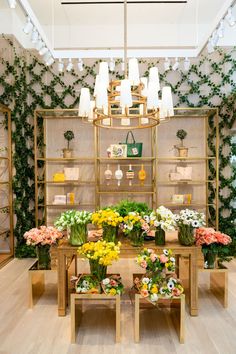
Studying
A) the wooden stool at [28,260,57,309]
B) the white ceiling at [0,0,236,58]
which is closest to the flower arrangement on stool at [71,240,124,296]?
the wooden stool at [28,260,57,309]

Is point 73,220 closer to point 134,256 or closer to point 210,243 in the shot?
point 134,256

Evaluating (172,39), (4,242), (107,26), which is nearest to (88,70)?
(107,26)

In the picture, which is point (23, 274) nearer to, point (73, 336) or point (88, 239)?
point (88, 239)

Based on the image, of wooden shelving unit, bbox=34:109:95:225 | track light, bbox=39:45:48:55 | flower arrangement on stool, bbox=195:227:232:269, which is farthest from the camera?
wooden shelving unit, bbox=34:109:95:225

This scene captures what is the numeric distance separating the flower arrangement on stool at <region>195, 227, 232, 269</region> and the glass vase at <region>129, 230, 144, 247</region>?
2.23 feet

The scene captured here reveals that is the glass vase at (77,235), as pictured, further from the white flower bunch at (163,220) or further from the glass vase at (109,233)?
the white flower bunch at (163,220)

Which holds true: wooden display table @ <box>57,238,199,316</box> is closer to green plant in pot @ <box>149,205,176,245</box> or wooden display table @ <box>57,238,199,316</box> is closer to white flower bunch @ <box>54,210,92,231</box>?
green plant in pot @ <box>149,205,176,245</box>

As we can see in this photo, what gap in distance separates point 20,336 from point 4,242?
Answer: 10.2 ft

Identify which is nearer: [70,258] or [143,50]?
[70,258]

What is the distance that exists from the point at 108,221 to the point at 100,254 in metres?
0.43

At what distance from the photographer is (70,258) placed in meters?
4.11

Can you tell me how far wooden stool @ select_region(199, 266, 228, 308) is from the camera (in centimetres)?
376

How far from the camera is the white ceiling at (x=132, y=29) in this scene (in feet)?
19.1

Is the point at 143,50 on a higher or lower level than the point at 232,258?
higher
